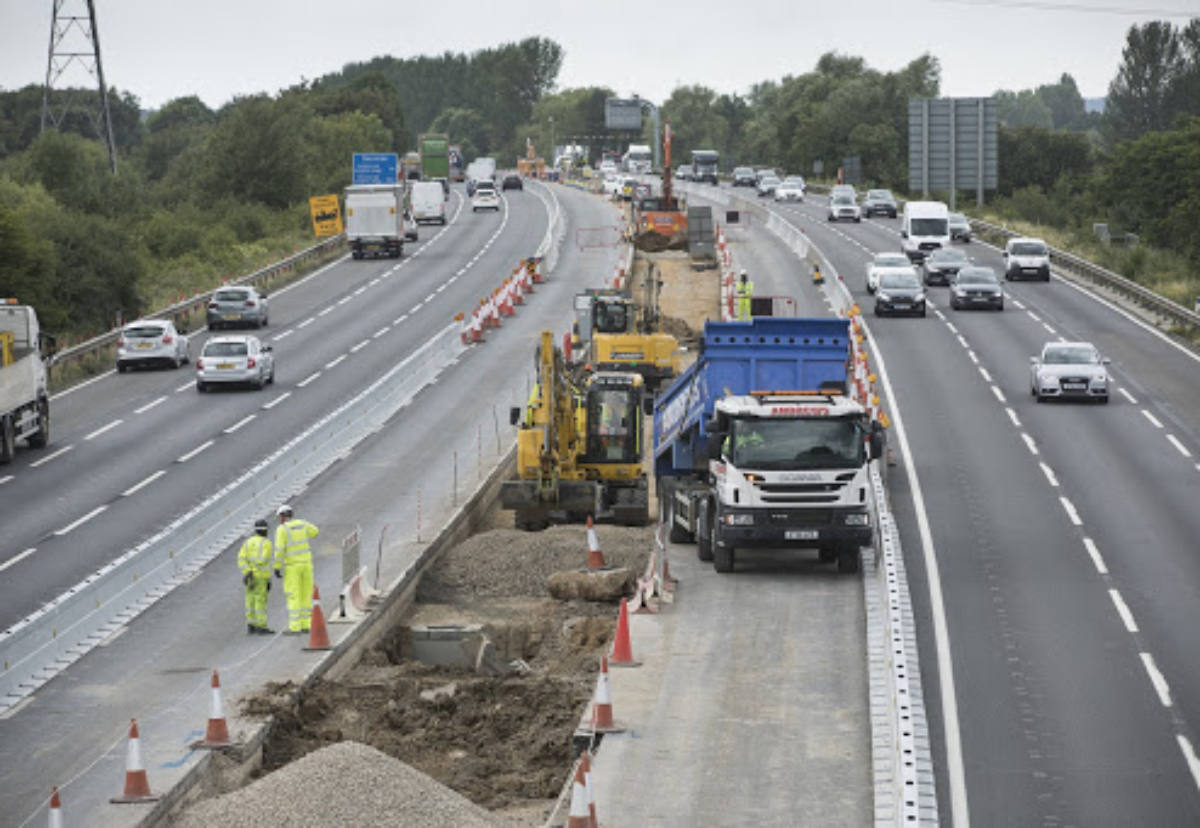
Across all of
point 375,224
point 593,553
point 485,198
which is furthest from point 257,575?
point 485,198

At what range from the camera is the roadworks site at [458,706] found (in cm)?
1617

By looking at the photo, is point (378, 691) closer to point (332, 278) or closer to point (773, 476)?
point (773, 476)

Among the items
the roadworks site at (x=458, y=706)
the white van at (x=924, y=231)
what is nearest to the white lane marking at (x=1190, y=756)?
the roadworks site at (x=458, y=706)

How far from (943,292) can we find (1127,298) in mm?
5878

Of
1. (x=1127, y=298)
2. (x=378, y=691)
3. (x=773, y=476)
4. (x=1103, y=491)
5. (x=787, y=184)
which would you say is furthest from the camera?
(x=787, y=184)

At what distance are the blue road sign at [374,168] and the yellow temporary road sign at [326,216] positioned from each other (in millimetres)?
Answer: 16763

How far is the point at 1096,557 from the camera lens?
1145 inches

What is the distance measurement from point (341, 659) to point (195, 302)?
4400 cm

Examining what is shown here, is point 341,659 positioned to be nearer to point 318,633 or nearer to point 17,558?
point 318,633

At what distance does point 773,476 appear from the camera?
88.4ft

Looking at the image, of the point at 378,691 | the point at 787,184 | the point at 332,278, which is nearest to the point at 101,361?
the point at 332,278

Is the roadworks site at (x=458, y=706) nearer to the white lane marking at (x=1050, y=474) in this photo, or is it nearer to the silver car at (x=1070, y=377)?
the white lane marking at (x=1050, y=474)

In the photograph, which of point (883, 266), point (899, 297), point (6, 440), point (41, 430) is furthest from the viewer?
point (883, 266)

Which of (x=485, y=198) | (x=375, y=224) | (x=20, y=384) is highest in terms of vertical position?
(x=375, y=224)
